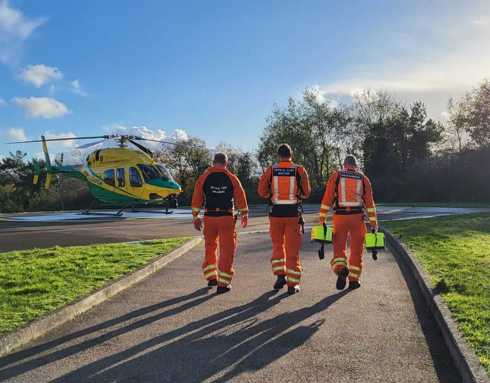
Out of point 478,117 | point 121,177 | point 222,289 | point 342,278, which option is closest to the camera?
point 222,289

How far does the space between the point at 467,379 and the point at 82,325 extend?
3.83 meters

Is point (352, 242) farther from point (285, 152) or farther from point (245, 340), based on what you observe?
point (245, 340)

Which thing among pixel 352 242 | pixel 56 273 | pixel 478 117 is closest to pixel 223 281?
pixel 352 242

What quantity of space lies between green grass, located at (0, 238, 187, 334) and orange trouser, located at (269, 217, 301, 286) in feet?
8.10

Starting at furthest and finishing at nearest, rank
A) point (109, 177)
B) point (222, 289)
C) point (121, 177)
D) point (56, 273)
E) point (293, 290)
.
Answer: point (109, 177), point (121, 177), point (56, 273), point (222, 289), point (293, 290)

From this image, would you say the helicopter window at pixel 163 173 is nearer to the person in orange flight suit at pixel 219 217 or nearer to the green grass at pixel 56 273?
the green grass at pixel 56 273

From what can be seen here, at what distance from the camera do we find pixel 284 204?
6867mm

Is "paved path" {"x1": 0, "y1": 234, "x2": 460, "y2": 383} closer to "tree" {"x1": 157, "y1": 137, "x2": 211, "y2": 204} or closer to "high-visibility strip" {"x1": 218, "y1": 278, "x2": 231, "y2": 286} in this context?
"high-visibility strip" {"x1": 218, "y1": 278, "x2": 231, "y2": 286}

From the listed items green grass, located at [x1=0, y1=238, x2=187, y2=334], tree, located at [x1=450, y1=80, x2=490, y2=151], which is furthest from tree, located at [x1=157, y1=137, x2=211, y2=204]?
green grass, located at [x1=0, y1=238, x2=187, y2=334]

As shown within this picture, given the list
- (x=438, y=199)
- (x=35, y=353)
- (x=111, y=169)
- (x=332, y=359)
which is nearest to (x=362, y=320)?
(x=332, y=359)

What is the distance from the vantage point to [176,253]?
983 cm

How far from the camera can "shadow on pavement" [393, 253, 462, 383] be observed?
3836 mm

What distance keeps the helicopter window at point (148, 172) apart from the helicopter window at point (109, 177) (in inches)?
64.5

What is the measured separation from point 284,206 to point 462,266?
3270 mm
